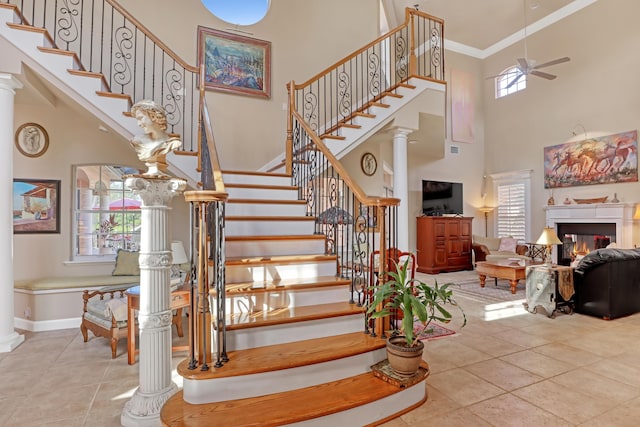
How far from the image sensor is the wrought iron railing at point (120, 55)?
4.59 metres

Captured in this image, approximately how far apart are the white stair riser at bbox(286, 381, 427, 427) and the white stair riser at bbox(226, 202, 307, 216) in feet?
7.39

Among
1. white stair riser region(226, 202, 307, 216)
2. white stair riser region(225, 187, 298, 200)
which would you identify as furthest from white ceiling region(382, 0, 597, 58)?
white stair riser region(226, 202, 307, 216)

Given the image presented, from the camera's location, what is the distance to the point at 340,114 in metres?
6.30

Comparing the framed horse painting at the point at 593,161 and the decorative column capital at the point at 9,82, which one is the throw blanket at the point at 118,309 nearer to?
the decorative column capital at the point at 9,82

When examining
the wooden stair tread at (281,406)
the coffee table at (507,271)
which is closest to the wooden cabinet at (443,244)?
the coffee table at (507,271)

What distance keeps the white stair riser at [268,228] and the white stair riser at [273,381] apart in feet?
5.30

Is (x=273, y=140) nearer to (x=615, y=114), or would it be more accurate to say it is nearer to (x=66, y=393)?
(x=66, y=393)

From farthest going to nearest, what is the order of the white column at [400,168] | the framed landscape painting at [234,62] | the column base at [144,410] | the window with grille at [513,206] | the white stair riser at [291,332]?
the window with grille at [513,206], the framed landscape painting at [234,62], the white column at [400,168], the white stair riser at [291,332], the column base at [144,410]

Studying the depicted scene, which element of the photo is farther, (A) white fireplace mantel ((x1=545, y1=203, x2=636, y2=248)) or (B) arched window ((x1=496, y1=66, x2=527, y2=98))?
(B) arched window ((x1=496, y1=66, x2=527, y2=98))

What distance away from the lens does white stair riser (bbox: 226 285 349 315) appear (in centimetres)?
254

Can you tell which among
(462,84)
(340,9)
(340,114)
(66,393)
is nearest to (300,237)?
(66,393)

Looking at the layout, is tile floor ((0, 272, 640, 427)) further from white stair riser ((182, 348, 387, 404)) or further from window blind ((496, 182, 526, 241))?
window blind ((496, 182, 526, 241))

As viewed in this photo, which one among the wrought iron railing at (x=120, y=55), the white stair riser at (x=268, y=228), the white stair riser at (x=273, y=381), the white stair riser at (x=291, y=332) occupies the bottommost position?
the white stair riser at (x=273, y=381)

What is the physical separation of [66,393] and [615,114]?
32.1ft
